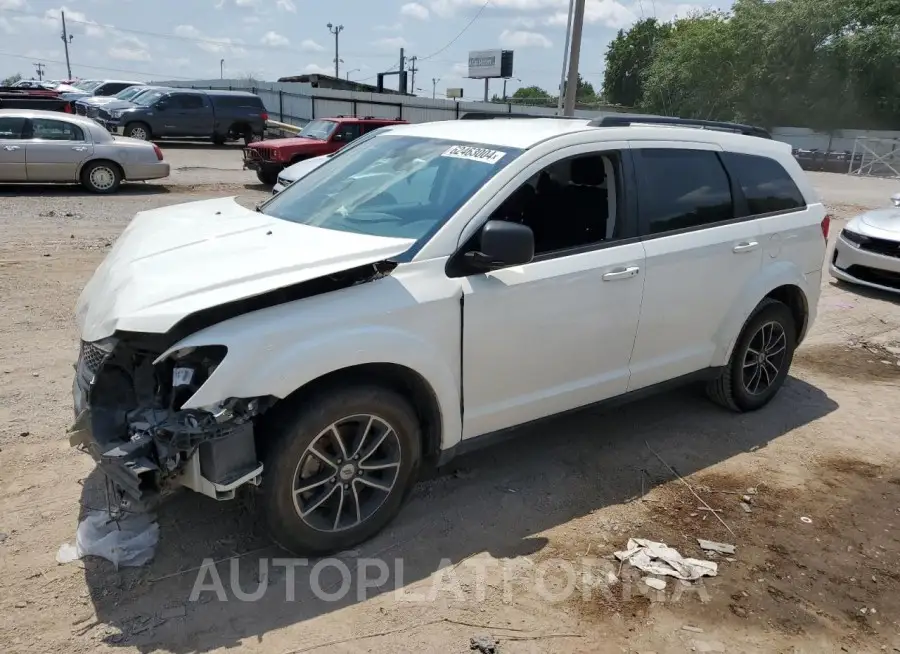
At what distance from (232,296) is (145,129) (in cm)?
2375

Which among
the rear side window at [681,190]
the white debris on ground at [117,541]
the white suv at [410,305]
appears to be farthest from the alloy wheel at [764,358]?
the white debris on ground at [117,541]

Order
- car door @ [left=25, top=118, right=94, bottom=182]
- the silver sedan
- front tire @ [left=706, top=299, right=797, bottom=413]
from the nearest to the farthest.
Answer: front tire @ [left=706, top=299, right=797, bottom=413]
the silver sedan
car door @ [left=25, top=118, right=94, bottom=182]

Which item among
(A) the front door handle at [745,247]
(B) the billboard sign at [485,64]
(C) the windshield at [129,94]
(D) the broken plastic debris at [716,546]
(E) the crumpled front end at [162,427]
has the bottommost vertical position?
(D) the broken plastic debris at [716,546]

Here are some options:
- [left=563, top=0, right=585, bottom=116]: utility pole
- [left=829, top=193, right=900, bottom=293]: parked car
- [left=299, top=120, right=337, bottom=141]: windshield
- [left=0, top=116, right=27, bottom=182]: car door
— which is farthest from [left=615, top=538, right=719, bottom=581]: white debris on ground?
[left=299, top=120, right=337, bottom=141]: windshield

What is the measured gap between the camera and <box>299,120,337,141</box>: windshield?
17156mm

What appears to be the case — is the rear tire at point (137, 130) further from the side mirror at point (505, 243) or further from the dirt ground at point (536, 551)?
the side mirror at point (505, 243)

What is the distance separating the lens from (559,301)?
3.75 metres

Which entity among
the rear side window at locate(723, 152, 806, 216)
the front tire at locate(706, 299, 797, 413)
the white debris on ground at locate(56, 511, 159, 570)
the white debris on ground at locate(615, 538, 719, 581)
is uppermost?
the rear side window at locate(723, 152, 806, 216)

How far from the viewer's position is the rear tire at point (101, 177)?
45.4 ft

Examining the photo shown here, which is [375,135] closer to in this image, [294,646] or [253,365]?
[253,365]

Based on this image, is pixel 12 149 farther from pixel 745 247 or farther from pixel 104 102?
pixel 104 102

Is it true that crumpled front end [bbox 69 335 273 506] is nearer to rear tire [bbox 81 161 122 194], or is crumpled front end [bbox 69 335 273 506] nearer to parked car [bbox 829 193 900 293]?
parked car [bbox 829 193 900 293]

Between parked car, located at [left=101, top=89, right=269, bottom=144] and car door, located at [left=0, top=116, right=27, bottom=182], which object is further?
parked car, located at [left=101, top=89, right=269, bottom=144]

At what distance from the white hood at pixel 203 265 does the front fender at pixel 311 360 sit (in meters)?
0.21
